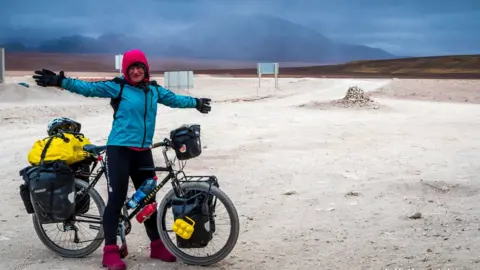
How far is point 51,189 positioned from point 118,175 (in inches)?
20.7

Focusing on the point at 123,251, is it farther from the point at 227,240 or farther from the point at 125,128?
the point at 125,128

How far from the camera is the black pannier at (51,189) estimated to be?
15.2 ft

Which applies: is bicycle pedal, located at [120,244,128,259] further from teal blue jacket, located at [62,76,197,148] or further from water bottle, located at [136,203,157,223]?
teal blue jacket, located at [62,76,197,148]

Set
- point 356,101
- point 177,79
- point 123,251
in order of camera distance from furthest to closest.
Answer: point 177,79 < point 356,101 < point 123,251

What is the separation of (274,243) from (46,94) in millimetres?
24155

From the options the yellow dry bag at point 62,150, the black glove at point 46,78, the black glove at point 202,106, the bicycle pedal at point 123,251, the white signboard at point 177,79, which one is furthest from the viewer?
the white signboard at point 177,79

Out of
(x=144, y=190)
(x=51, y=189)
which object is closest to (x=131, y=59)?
(x=144, y=190)

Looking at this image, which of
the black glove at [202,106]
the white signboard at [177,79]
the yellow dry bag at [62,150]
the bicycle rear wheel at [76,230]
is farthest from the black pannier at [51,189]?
the white signboard at [177,79]

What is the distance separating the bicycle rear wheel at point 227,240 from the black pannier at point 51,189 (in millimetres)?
724

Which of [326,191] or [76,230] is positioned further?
[326,191]

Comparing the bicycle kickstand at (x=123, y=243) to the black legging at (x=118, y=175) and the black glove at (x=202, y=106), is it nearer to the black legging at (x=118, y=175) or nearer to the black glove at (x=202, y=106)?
the black legging at (x=118, y=175)

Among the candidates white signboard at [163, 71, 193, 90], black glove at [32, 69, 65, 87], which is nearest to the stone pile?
white signboard at [163, 71, 193, 90]

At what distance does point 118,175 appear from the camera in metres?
4.64

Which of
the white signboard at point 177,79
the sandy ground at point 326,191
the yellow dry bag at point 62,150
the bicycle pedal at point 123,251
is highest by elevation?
the yellow dry bag at point 62,150
